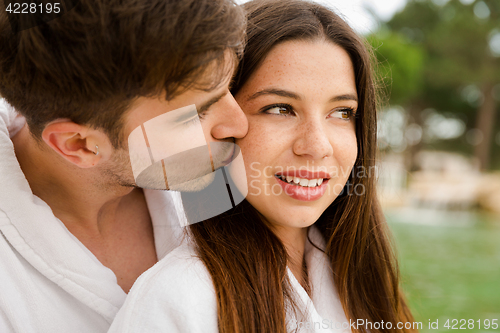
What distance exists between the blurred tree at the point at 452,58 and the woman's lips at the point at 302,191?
1310cm

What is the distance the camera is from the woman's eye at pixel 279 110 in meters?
1.47

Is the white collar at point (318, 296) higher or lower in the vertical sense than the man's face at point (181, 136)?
lower

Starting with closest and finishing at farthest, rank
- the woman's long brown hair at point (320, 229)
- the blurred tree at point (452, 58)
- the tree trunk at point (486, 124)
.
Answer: the woman's long brown hair at point (320, 229) → the blurred tree at point (452, 58) → the tree trunk at point (486, 124)

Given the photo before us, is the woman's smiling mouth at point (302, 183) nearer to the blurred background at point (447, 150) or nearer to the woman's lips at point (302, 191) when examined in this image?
the woman's lips at point (302, 191)

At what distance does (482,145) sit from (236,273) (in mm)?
17189

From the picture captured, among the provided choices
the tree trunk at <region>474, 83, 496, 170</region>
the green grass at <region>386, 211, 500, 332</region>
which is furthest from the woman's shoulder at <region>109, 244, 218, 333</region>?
the tree trunk at <region>474, 83, 496, 170</region>

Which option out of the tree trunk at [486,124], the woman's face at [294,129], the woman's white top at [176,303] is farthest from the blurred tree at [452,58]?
the woman's white top at [176,303]

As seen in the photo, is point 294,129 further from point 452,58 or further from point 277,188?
point 452,58

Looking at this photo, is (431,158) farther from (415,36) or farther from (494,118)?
(415,36)

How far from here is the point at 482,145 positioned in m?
16.3

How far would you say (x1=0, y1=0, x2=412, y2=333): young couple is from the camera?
4.25 feet

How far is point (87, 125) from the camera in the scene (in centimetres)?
150

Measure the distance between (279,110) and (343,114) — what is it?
26 cm

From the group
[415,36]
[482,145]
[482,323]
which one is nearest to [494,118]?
[482,145]
